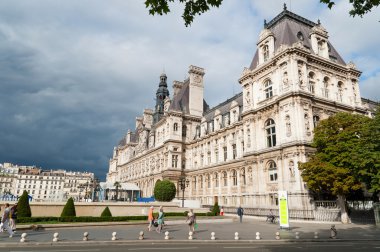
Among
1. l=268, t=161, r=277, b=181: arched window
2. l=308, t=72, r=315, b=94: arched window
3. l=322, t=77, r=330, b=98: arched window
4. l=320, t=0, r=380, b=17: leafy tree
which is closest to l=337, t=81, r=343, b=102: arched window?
l=322, t=77, r=330, b=98: arched window

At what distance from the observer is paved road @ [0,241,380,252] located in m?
13.7

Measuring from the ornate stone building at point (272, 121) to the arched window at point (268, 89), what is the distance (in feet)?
0.46

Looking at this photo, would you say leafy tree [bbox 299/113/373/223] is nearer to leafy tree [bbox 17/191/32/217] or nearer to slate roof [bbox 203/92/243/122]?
slate roof [bbox 203/92/243/122]

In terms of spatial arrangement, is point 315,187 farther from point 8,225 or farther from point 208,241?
point 8,225

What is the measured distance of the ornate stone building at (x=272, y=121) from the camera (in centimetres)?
3466

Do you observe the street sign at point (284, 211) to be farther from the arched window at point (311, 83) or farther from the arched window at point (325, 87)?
the arched window at point (325, 87)

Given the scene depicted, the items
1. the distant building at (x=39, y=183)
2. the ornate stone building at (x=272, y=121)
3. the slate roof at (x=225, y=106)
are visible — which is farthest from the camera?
the distant building at (x=39, y=183)

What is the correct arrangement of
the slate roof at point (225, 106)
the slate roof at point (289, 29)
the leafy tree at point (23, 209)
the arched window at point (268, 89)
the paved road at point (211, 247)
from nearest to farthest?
the paved road at point (211, 247), the leafy tree at point (23, 209), the slate roof at point (289, 29), the arched window at point (268, 89), the slate roof at point (225, 106)

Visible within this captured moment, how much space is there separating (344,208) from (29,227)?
95.4 feet

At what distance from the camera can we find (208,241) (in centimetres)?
1698

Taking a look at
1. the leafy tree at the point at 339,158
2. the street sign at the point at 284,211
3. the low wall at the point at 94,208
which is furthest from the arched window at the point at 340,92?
the low wall at the point at 94,208

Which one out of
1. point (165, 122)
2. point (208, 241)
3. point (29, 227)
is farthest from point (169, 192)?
point (208, 241)

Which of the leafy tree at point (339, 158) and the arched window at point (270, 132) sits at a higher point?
the arched window at point (270, 132)

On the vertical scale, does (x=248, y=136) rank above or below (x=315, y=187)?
above
